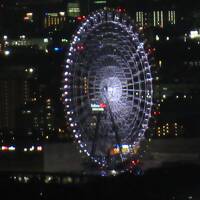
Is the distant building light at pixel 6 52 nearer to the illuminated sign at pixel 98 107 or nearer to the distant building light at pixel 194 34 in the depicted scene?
the distant building light at pixel 194 34

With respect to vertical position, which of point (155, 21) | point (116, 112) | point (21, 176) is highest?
point (155, 21)

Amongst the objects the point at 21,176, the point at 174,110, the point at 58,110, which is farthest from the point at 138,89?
the point at 58,110

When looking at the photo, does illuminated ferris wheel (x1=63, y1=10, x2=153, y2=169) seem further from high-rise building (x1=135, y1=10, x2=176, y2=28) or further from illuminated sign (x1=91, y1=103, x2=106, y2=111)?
high-rise building (x1=135, y1=10, x2=176, y2=28)

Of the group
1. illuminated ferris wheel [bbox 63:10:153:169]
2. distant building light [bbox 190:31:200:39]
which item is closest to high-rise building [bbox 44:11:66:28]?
distant building light [bbox 190:31:200:39]

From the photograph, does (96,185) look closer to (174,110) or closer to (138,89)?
(138,89)

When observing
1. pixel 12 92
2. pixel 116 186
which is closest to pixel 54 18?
pixel 12 92

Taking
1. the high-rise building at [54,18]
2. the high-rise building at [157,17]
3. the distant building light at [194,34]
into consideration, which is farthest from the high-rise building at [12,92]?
the high-rise building at [54,18]
